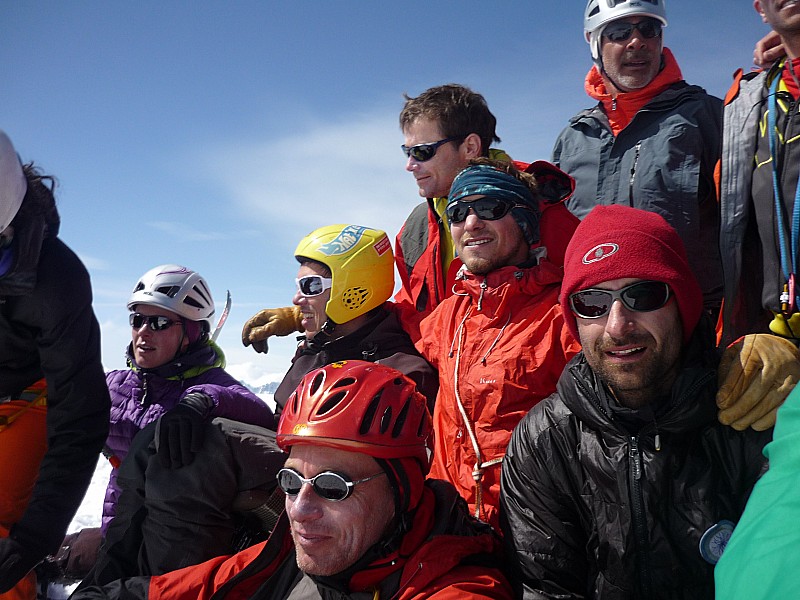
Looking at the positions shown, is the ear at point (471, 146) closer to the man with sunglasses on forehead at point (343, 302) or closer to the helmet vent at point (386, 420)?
the man with sunglasses on forehead at point (343, 302)

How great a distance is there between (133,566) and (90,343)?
4.53 feet

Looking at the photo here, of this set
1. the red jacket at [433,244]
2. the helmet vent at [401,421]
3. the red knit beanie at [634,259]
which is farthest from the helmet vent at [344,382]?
the red jacket at [433,244]

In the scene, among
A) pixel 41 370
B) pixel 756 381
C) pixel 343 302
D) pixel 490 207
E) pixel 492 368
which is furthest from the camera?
pixel 343 302

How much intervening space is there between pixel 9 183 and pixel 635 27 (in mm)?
4559

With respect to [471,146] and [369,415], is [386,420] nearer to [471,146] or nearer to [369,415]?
[369,415]

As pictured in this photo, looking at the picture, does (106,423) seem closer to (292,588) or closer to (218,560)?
(218,560)

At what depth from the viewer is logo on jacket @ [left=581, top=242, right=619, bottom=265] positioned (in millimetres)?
3111

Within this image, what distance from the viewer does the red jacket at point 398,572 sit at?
2.87m

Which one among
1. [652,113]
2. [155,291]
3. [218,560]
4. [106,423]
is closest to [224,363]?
[155,291]

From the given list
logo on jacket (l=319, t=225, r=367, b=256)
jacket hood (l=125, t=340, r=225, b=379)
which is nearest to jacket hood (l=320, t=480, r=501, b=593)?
logo on jacket (l=319, t=225, r=367, b=256)

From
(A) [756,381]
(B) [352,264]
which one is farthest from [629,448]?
(B) [352,264]

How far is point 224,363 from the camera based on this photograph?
21.3 ft

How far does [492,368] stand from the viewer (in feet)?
13.3

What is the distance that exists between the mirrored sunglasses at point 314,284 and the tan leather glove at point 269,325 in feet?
3.12
